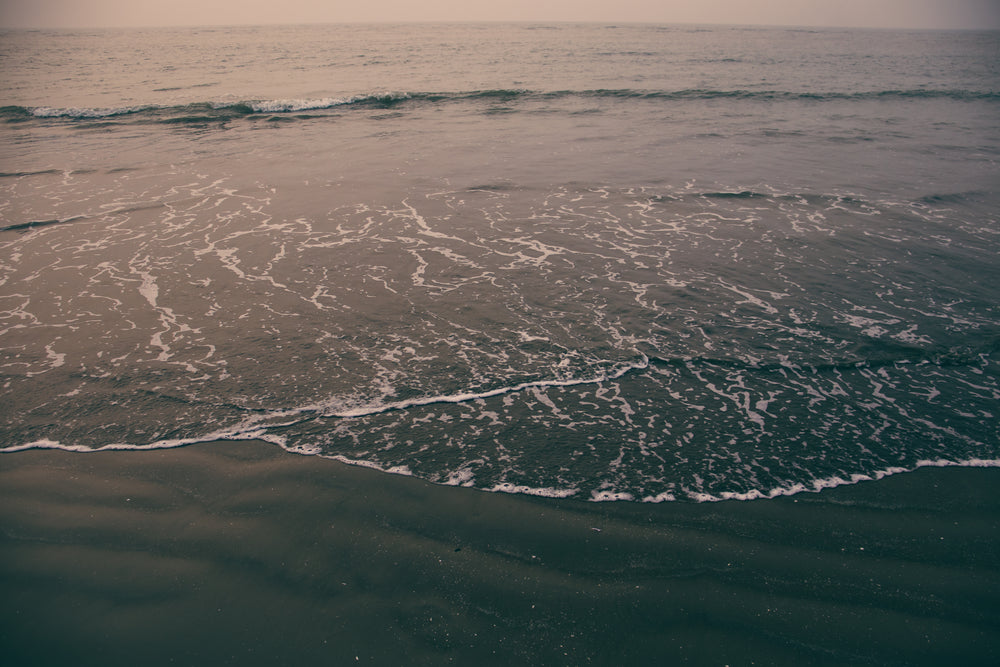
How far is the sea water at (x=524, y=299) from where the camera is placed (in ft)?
15.9

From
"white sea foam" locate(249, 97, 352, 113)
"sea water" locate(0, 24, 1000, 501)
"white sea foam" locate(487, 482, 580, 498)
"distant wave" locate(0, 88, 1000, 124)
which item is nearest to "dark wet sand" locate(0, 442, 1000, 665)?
"white sea foam" locate(487, 482, 580, 498)

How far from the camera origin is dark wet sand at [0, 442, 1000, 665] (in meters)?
3.09

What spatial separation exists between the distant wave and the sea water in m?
3.15

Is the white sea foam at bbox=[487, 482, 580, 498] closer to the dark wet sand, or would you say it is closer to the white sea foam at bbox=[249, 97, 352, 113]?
the dark wet sand

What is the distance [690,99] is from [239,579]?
1029 inches

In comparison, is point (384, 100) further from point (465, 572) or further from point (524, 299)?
point (465, 572)

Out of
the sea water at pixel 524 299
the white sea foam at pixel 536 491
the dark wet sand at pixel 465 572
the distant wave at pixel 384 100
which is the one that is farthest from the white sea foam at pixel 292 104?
the white sea foam at pixel 536 491

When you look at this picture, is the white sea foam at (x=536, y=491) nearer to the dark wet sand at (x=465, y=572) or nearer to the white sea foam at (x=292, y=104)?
the dark wet sand at (x=465, y=572)

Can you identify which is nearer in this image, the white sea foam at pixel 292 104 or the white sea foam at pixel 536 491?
the white sea foam at pixel 536 491

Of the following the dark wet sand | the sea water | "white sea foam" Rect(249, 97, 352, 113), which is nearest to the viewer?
the dark wet sand

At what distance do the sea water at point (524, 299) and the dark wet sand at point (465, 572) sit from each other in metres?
0.37

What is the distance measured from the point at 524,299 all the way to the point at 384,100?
65.3 ft

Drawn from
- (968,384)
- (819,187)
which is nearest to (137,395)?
(968,384)

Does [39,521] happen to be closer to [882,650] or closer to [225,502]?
[225,502]
